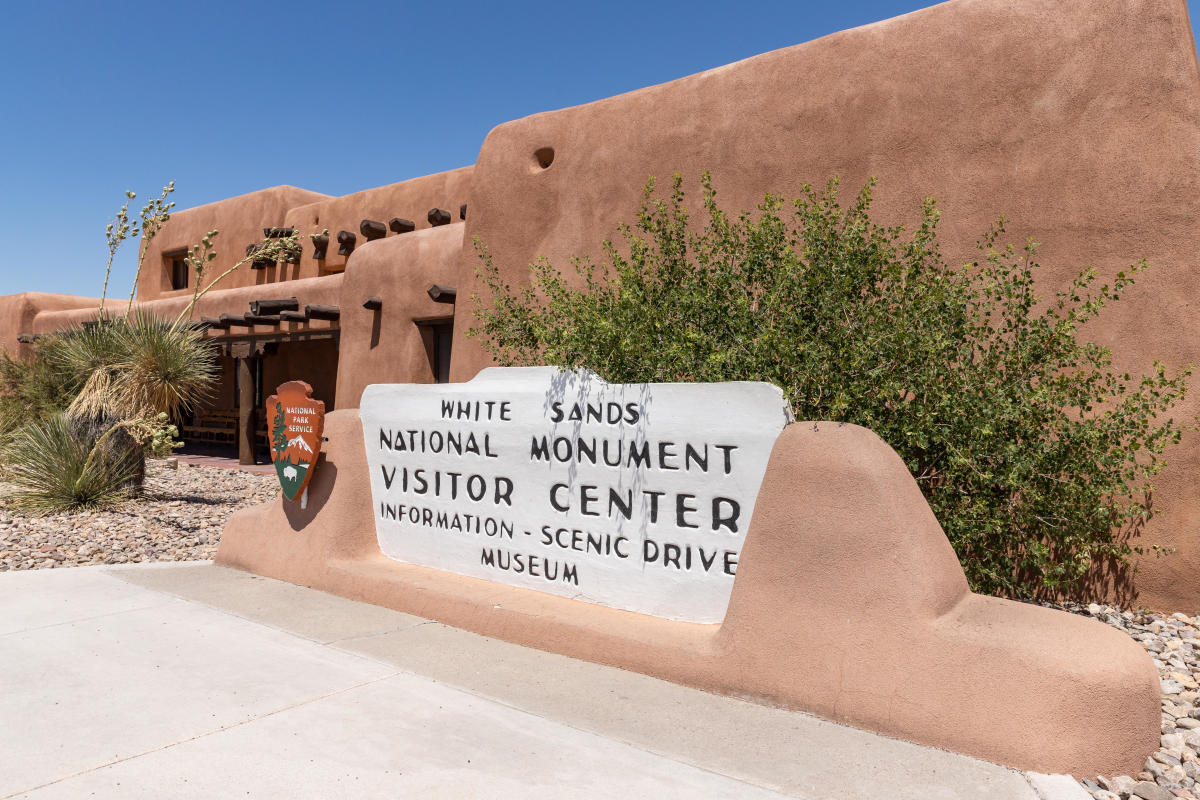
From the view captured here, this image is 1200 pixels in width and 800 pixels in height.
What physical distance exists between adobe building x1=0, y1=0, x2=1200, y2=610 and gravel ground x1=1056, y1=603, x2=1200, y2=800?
0.47m

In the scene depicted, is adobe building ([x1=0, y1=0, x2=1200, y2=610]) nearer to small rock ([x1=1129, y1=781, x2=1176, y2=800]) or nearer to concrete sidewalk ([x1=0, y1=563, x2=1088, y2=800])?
small rock ([x1=1129, y1=781, x2=1176, y2=800])

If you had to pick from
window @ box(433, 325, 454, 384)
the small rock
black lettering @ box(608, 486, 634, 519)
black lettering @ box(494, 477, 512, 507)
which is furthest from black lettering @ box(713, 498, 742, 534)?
window @ box(433, 325, 454, 384)

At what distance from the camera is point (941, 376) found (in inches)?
212

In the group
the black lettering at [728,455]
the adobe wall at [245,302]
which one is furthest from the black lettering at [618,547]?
the adobe wall at [245,302]

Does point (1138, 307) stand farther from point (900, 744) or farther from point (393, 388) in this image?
point (393, 388)

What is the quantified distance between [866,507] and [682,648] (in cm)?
129

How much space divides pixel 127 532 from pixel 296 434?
3595 mm

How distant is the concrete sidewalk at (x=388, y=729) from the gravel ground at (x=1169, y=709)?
261mm

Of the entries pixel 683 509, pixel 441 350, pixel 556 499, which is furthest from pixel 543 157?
pixel 683 509

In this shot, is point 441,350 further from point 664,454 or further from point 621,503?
point 664,454

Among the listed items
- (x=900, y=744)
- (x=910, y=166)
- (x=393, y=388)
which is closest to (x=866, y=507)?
(x=900, y=744)

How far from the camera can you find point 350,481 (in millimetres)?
6492

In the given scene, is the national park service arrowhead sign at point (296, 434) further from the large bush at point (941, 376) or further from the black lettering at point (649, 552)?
the black lettering at point (649, 552)

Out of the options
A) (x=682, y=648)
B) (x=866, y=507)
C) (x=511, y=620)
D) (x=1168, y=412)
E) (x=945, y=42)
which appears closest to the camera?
(x=866, y=507)
